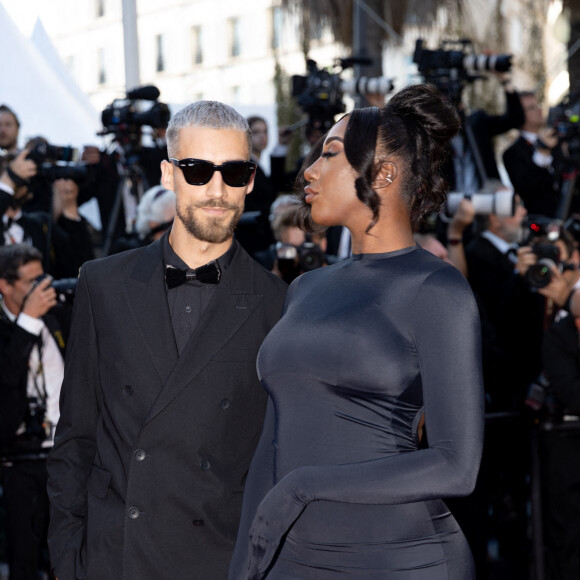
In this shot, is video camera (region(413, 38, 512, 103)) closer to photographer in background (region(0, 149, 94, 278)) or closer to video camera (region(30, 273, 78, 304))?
photographer in background (region(0, 149, 94, 278))

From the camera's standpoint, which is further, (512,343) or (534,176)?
(534,176)

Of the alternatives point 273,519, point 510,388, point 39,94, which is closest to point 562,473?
point 510,388

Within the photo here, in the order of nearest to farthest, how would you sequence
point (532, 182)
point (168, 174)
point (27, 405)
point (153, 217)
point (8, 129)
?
point (168, 174), point (27, 405), point (153, 217), point (8, 129), point (532, 182)

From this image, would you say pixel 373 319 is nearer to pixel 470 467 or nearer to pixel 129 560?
pixel 470 467

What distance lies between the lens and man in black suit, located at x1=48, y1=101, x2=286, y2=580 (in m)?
2.54

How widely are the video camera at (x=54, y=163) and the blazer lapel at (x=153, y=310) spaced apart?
2.99 metres

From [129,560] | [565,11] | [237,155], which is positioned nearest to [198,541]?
[129,560]

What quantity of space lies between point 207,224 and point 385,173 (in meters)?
0.64

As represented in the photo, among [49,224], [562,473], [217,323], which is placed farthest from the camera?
[49,224]

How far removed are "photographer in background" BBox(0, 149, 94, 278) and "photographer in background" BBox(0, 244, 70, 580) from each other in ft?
2.24

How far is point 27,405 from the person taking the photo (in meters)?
4.71

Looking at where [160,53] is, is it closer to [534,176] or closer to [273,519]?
[534,176]

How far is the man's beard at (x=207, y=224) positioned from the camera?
2.68 meters

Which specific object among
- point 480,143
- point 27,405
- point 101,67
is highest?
point 101,67
